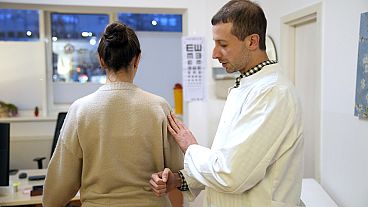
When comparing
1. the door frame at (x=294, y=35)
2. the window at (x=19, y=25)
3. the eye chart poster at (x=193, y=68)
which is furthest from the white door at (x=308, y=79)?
the window at (x=19, y=25)

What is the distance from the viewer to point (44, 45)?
4.53 meters

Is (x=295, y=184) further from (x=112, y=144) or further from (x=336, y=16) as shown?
(x=336, y=16)

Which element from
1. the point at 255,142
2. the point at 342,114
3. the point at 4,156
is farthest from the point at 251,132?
the point at 4,156

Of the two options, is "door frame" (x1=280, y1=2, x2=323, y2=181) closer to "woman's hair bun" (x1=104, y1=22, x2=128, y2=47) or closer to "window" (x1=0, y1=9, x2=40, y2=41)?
"woman's hair bun" (x1=104, y1=22, x2=128, y2=47)

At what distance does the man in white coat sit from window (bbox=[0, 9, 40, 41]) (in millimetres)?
4069

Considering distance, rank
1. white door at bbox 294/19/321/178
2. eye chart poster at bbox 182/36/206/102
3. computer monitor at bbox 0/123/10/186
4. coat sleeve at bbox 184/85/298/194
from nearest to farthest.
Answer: coat sleeve at bbox 184/85/298/194 < computer monitor at bbox 0/123/10/186 < white door at bbox 294/19/321/178 < eye chart poster at bbox 182/36/206/102

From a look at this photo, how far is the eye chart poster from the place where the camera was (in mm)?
3600

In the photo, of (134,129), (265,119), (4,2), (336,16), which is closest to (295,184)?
(265,119)

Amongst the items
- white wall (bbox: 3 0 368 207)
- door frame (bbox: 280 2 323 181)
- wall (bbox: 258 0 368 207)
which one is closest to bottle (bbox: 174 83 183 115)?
door frame (bbox: 280 2 323 181)

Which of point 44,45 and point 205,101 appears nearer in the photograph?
point 205,101

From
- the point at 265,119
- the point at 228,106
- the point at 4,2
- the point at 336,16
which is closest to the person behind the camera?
the point at 265,119

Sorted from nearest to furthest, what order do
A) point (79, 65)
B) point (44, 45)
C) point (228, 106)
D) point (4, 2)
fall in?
point (228, 106), point (4, 2), point (44, 45), point (79, 65)

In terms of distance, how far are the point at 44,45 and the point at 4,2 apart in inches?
50.3

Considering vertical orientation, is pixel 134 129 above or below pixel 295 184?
above
